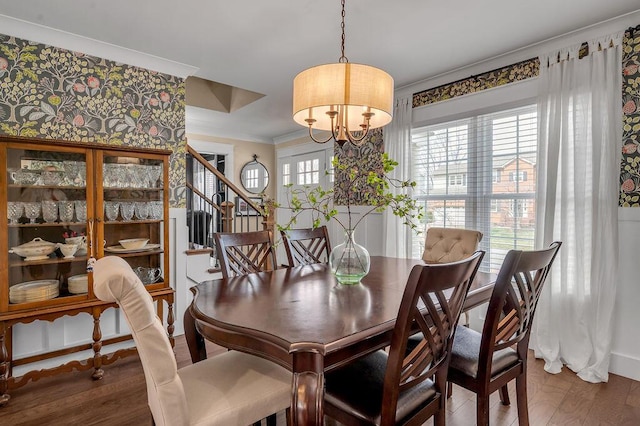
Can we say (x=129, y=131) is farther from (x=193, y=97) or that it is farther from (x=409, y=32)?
(x=409, y=32)

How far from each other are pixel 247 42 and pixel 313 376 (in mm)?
2487

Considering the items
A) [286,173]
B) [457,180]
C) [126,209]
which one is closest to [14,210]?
[126,209]

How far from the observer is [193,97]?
168 inches

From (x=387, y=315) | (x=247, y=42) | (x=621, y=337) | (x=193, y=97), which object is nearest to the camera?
(x=387, y=315)

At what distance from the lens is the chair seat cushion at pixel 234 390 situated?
1.21 metres

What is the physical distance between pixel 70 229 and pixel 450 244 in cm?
274

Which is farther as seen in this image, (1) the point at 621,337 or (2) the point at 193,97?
(2) the point at 193,97

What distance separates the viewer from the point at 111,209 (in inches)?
103

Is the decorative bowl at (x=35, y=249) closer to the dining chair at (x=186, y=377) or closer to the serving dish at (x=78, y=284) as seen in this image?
the serving dish at (x=78, y=284)

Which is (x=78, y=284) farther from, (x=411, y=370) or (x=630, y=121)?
(x=630, y=121)

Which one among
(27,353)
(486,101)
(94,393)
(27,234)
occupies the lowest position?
(94,393)

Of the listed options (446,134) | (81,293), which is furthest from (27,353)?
(446,134)

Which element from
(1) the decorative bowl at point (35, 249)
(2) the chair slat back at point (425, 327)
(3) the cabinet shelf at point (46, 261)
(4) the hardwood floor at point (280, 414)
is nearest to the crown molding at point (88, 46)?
(1) the decorative bowl at point (35, 249)

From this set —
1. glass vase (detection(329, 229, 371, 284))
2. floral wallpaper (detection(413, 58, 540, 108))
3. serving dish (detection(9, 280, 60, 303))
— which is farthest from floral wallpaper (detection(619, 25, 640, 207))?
serving dish (detection(9, 280, 60, 303))
